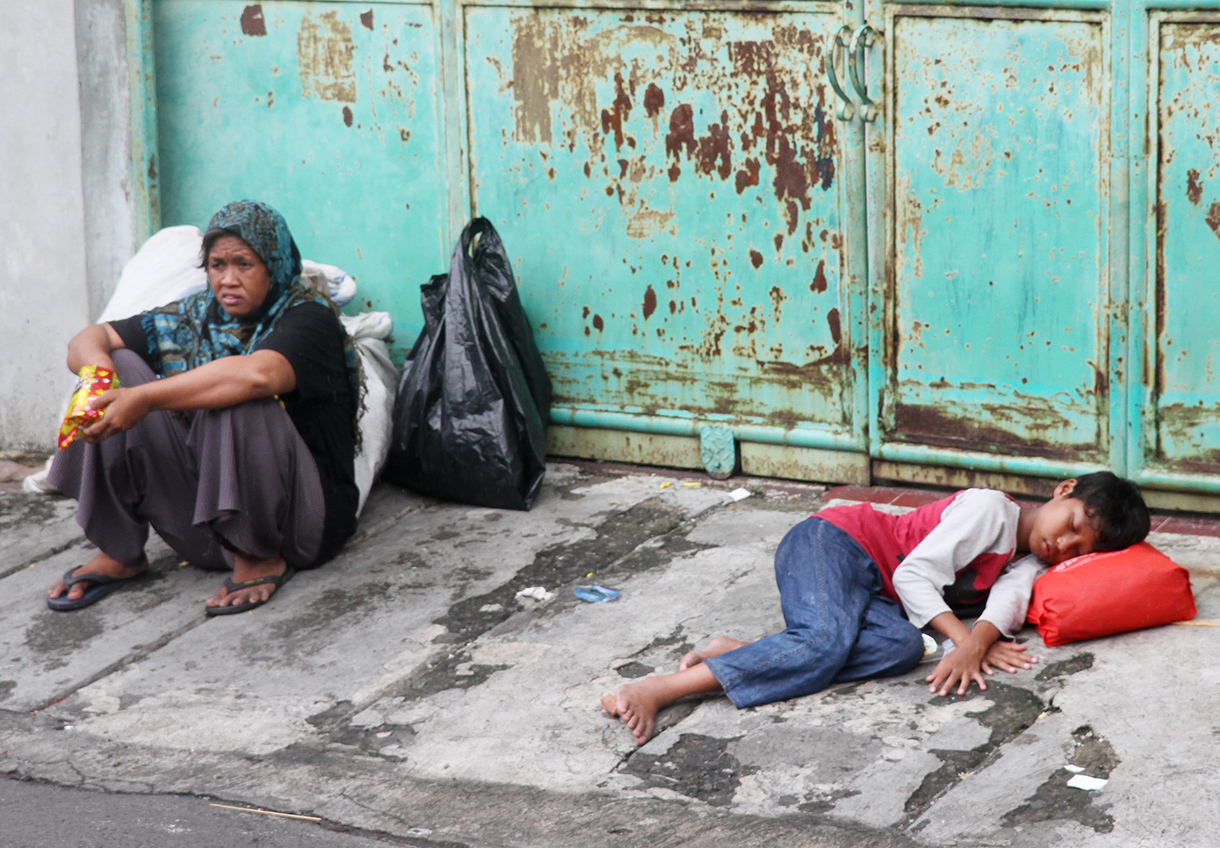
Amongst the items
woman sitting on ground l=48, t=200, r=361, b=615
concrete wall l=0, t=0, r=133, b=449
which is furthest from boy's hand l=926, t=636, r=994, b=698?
concrete wall l=0, t=0, r=133, b=449

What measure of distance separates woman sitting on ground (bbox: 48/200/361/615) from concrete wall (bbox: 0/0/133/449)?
3.95 ft

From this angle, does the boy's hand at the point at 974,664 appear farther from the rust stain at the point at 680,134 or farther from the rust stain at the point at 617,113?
the rust stain at the point at 617,113

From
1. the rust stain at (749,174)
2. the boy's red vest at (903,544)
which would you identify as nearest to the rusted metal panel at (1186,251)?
the boy's red vest at (903,544)

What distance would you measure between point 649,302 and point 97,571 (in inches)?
72.4

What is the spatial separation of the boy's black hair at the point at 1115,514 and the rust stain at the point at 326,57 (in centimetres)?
284

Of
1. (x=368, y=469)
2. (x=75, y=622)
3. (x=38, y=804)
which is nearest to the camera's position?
(x=38, y=804)

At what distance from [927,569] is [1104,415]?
3.37 ft

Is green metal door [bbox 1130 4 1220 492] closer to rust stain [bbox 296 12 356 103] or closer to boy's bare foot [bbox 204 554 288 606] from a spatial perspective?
boy's bare foot [bbox 204 554 288 606]

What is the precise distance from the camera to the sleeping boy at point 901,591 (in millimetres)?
3080

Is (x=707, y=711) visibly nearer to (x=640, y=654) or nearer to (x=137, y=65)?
(x=640, y=654)

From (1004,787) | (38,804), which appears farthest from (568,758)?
(38,804)

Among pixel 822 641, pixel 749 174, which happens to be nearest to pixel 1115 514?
pixel 822 641

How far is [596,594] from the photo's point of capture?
379cm

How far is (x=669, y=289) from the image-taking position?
14.9 ft
